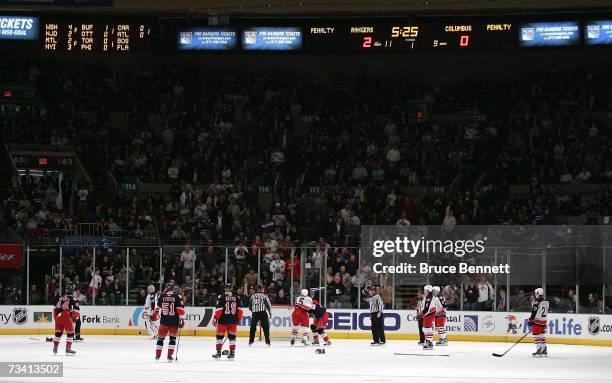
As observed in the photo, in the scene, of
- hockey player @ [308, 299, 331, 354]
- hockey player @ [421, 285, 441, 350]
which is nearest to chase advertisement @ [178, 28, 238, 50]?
hockey player @ [308, 299, 331, 354]

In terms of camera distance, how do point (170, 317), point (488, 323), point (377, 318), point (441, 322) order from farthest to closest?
point (488, 323) → point (377, 318) → point (441, 322) → point (170, 317)

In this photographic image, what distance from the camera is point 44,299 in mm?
30359

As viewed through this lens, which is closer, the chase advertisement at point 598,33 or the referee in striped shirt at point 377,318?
the referee in striped shirt at point 377,318

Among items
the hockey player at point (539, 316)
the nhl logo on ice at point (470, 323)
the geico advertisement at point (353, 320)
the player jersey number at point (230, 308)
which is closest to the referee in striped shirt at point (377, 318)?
the geico advertisement at point (353, 320)

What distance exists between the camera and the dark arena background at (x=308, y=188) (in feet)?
87.7

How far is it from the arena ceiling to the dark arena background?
85 millimetres

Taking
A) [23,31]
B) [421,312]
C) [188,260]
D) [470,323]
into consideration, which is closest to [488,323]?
[470,323]

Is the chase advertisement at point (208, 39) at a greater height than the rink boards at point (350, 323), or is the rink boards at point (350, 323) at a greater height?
the chase advertisement at point (208, 39)

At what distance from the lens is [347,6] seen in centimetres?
3716

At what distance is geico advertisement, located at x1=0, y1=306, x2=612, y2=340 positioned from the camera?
94.5ft

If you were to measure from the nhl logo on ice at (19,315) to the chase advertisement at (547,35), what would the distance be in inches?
674

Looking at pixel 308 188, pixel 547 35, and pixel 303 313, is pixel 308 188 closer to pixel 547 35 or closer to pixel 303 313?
pixel 547 35

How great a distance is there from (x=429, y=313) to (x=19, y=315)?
1107cm

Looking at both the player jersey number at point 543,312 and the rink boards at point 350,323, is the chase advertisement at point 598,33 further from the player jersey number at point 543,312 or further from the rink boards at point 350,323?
the player jersey number at point 543,312
